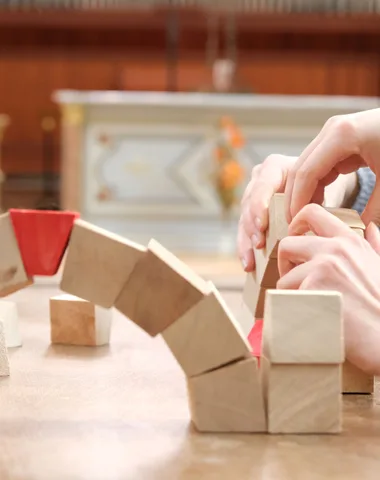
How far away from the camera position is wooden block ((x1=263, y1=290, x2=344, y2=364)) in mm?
631

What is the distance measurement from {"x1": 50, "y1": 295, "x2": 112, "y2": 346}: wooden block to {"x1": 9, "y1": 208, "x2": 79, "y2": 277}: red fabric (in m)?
0.27

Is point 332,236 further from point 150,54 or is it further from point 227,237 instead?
point 150,54

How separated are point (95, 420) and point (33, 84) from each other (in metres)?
7.82

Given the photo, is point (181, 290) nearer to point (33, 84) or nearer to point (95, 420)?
point (95, 420)

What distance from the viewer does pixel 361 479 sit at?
0.55 meters

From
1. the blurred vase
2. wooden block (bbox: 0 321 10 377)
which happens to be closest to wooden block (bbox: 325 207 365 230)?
wooden block (bbox: 0 321 10 377)

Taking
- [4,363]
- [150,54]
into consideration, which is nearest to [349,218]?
[4,363]

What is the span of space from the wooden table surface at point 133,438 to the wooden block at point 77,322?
83 millimetres

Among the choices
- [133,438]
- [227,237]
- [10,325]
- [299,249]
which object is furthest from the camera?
[227,237]

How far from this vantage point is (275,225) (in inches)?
33.7

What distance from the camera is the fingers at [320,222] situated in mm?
738

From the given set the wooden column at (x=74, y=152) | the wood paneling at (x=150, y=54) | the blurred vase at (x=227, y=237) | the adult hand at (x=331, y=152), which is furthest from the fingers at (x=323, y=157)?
the wood paneling at (x=150, y=54)

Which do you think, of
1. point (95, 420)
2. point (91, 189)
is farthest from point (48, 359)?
point (91, 189)

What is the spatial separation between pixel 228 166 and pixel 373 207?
420cm
